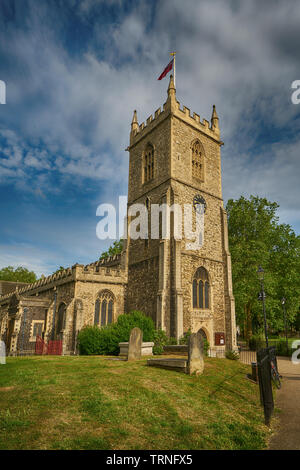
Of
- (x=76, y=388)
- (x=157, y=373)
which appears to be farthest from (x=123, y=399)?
(x=157, y=373)

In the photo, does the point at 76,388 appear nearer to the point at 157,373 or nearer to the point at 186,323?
the point at 157,373

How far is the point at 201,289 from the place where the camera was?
24.6m

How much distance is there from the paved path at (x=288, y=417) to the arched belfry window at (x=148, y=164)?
19.7m

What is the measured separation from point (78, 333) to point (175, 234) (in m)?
10.0

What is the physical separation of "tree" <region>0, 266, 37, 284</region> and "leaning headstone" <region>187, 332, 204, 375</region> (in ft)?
198

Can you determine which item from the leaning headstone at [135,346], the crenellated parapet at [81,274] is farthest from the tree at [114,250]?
the leaning headstone at [135,346]

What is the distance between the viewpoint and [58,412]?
6.46 meters

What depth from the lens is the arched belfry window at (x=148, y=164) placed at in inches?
1115

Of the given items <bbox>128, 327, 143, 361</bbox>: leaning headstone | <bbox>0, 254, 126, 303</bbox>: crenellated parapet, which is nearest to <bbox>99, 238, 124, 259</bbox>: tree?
<bbox>0, 254, 126, 303</bbox>: crenellated parapet

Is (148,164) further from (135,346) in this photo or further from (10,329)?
(10,329)

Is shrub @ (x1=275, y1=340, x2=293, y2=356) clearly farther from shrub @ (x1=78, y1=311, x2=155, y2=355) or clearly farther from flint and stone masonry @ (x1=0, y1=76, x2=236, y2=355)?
shrub @ (x1=78, y1=311, x2=155, y2=355)

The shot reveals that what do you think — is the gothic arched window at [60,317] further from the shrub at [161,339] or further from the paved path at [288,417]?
the paved path at [288,417]

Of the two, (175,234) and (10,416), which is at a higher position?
(175,234)

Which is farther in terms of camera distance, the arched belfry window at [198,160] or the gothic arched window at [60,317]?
the arched belfry window at [198,160]
